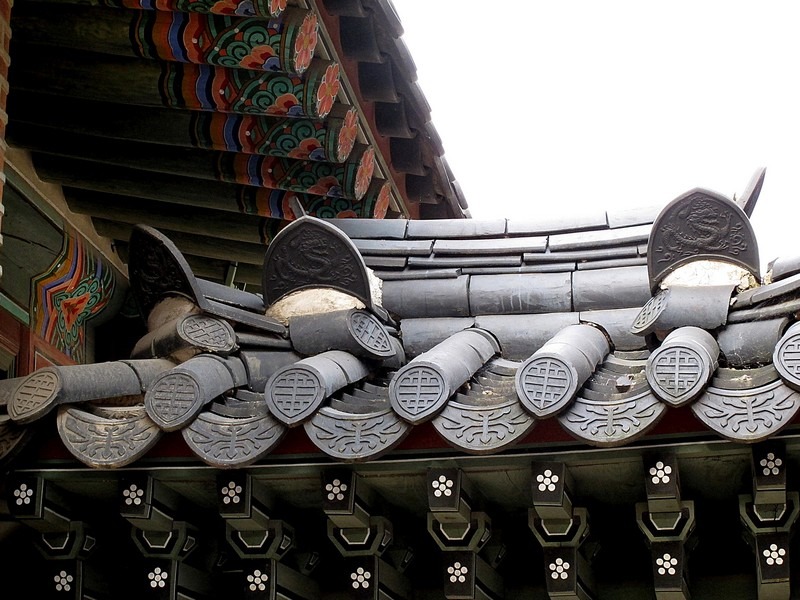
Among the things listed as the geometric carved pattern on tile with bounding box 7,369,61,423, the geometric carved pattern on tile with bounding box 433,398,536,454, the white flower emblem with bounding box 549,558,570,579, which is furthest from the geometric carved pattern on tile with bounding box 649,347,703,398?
the geometric carved pattern on tile with bounding box 7,369,61,423

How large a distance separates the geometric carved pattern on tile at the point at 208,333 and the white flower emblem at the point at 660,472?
144 centimetres

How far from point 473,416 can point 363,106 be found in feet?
12.4

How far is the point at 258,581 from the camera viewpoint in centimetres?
389

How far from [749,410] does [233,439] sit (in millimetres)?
1400

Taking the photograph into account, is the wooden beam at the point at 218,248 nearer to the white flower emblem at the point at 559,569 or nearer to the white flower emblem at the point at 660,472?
the white flower emblem at the point at 559,569

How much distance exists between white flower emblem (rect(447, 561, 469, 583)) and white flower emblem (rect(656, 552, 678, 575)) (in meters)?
0.55

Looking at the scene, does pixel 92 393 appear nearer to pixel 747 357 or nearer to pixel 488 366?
pixel 488 366

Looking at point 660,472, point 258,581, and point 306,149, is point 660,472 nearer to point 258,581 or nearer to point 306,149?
point 258,581

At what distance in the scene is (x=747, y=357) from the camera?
3.82 meters

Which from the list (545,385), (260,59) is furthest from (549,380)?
(260,59)

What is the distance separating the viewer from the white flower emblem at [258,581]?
12.7 ft

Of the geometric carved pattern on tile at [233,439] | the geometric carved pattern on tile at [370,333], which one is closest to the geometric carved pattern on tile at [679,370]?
the geometric carved pattern on tile at [233,439]

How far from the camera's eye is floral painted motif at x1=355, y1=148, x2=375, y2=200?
6555 millimetres

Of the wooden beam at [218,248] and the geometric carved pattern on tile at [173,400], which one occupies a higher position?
the wooden beam at [218,248]
